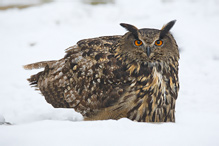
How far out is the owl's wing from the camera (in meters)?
3.26

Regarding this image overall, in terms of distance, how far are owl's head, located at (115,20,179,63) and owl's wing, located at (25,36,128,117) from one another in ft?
0.54

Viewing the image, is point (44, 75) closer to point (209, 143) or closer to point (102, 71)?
point (102, 71)

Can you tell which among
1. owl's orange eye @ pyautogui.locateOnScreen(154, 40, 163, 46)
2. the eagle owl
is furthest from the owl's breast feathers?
owl's orange eye @ pyautogui.locateOnScreen(154, 40, 163, 46)

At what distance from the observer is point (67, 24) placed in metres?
7.38

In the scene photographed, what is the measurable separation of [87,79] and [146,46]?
80cm

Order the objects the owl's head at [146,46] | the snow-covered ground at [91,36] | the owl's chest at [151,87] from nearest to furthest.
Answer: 1. the snow-covered ground at [91,36]
2. the owl's head at [146,46]
3. the owl's chest at [151,87]

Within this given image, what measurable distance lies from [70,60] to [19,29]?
4216 mm

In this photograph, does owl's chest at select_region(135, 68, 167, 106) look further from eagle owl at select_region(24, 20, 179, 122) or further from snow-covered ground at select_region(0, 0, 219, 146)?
snow-covered ground at select_region(0, 0, 219, 146)

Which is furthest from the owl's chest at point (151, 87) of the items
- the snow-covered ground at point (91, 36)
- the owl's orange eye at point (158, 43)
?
the snow-covered ground at point (91, 36)

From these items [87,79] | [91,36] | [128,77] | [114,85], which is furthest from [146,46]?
A: [91,36]

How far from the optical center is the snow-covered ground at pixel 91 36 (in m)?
2.34

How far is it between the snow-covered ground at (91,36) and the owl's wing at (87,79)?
18 centimetres

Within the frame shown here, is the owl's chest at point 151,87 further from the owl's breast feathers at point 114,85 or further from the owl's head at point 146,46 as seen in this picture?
the owl's head at point 146,46
